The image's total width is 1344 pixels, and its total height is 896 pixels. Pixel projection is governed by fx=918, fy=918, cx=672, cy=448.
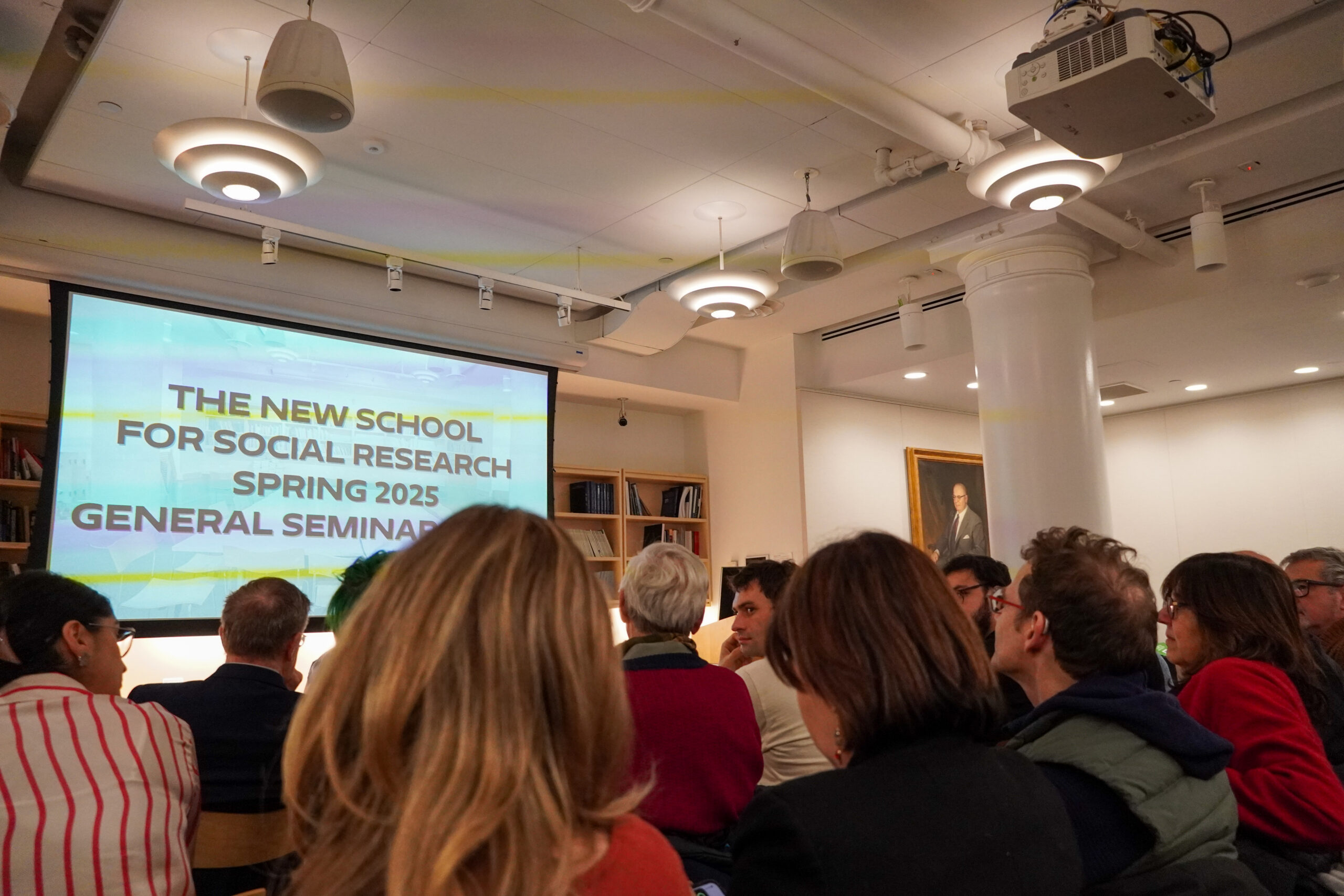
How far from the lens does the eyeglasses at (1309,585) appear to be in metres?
2.71

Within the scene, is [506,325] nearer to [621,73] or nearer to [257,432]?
[257,432]

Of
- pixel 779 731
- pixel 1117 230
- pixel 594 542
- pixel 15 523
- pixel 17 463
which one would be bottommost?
pixel 779 731

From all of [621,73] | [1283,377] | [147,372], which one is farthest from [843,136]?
[1283,377]

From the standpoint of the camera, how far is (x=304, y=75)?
2.72 meters

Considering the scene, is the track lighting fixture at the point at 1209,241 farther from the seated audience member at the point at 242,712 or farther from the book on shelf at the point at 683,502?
the seated audience member at the point at 242,712

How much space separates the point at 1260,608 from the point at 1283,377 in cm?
586

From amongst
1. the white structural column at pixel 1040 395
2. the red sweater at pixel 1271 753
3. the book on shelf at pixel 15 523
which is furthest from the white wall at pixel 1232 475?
the book on shelf at pixel 15 523

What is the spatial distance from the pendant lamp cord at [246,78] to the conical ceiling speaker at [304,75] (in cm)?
66

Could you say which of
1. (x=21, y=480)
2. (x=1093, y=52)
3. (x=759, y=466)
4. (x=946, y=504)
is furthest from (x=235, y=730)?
(x=946, y=504)

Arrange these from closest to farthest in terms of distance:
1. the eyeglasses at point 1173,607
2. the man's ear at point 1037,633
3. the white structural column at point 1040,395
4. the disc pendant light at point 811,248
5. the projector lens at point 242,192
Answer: the man's ear at point 1037,633 < the eyeglasses at point 1173,607 < the projector lens at point 242,192 < the disc pendant light at point 811,248 < the white structural column at point 1040,395

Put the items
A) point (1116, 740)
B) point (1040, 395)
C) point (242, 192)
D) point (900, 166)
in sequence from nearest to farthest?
1. point (1116, 740)
2. point (242, 192)
3. point (900, 166)
4. point (1040, 395)

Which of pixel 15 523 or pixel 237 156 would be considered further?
pixel 15 523

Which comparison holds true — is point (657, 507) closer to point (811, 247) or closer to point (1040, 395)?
point (1040, 395)

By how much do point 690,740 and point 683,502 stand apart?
197 inches
